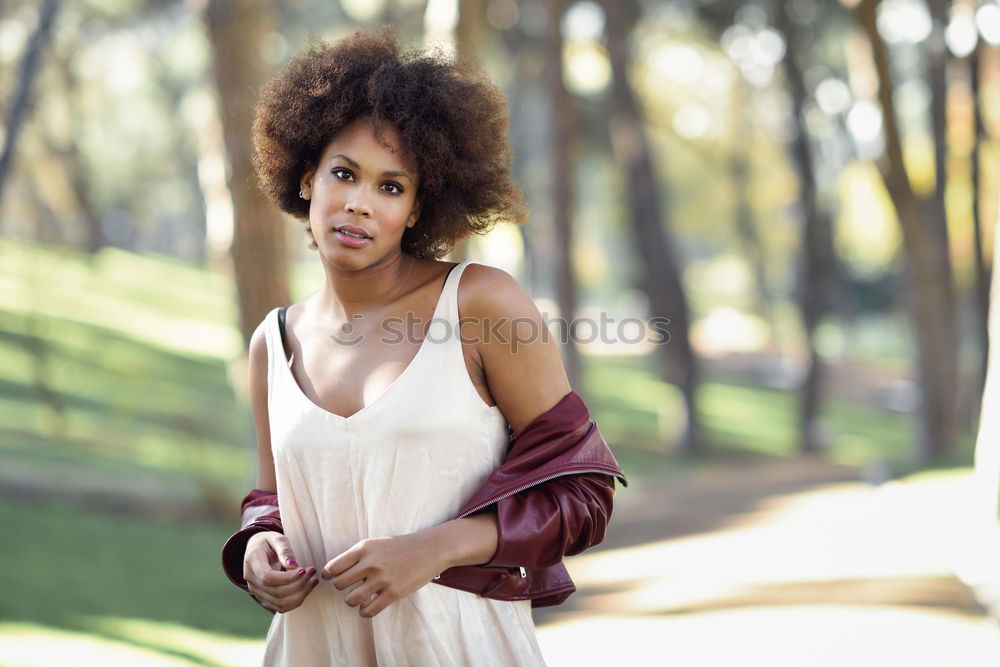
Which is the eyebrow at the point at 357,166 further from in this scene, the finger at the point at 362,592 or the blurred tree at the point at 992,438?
the blurred tree at the point at 992,438

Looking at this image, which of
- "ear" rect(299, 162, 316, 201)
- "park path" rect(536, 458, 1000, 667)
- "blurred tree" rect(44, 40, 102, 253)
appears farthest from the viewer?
"blurred tree" rect(44, 40, 102, 253)

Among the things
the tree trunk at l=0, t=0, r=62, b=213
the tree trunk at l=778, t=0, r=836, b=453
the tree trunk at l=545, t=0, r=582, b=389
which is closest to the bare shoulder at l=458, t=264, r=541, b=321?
the tree trunk at l=0, t=0, r=62, b=213

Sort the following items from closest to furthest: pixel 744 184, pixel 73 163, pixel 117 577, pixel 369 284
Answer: pixel 369 284 < pixel 117 577 < pixel 73 163 < pixel 744 184

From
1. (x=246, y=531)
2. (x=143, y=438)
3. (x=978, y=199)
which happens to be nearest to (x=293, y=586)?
(x=246, y=531)

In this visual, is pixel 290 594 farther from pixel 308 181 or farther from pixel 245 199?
pixel 245 199

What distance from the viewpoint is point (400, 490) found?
2557 mm

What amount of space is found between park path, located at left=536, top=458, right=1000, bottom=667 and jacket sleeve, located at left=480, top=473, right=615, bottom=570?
390 cm

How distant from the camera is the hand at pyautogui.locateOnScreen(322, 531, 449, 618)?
242cm

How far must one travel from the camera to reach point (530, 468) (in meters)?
2.54

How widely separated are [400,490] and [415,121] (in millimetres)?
825

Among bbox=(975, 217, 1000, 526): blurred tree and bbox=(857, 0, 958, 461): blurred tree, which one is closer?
bbox=(975, 217, 1000, 526): blurred tree

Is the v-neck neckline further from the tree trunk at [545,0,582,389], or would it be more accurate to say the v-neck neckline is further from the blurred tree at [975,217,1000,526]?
the tree trunk at [545,0,582,389]

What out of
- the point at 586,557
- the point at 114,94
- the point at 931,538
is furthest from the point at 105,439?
the point at 114,94

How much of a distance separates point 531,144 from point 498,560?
40.2m
